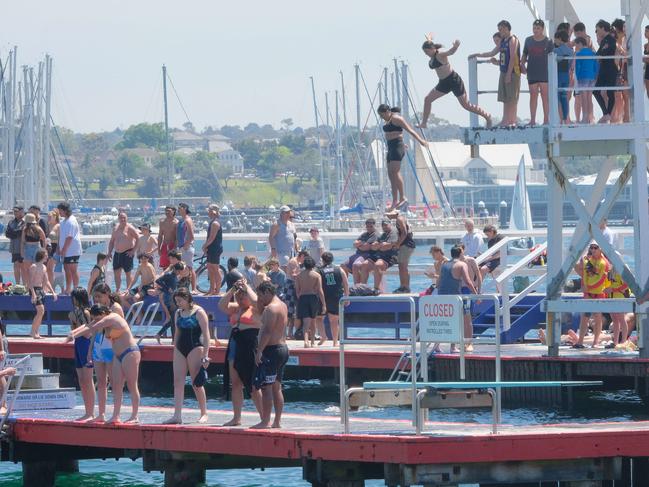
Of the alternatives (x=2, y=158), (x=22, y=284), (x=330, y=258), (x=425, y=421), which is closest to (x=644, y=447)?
(x=425, y=421)

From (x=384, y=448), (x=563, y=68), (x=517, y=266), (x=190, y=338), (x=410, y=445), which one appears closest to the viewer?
(x=410, y=445)

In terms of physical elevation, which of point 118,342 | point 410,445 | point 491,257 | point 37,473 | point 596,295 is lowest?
point 37,473

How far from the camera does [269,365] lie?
602 inches

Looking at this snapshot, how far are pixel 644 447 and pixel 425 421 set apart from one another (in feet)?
7.56

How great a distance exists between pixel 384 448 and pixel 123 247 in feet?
42.6

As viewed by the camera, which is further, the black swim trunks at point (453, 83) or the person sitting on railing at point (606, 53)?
the black swim trunks at point (453, 83)

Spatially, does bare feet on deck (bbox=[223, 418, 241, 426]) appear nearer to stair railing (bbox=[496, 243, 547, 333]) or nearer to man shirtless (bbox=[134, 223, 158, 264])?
stair railing (bbox=[496, 243, 547, 333])

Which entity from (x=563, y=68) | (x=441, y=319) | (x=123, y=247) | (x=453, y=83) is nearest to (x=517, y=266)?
(x=453, y=83)

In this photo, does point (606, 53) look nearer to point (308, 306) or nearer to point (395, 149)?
point (395, 149)

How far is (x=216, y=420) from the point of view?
1681 cm

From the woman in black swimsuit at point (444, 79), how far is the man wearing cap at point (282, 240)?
5.30m

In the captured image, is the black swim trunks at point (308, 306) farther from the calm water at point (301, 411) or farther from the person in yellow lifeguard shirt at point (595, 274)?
the person in yellow lifeguard shirt at point (595, 274)

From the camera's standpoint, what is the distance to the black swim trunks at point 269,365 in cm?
1529

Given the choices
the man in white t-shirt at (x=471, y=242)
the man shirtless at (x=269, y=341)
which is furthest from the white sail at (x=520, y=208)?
the man shirtless at (x=269, y=341)
